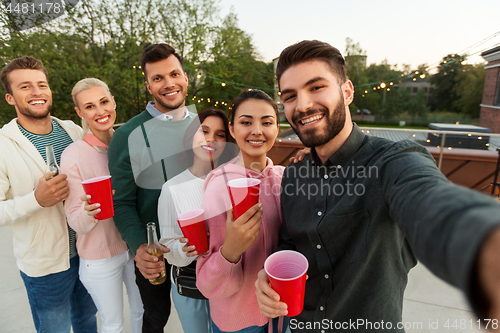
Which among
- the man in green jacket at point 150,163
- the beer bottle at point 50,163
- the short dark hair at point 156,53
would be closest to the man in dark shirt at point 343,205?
the man in green jacket at point 150,163

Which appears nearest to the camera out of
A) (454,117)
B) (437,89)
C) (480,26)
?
(480,26)

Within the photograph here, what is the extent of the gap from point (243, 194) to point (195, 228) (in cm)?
37

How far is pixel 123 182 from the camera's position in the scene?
68.7 inches

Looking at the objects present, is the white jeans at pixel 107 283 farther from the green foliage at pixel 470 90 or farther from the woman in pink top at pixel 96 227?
the green foliage at pixel 470 90

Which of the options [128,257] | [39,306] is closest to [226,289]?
[128,257]

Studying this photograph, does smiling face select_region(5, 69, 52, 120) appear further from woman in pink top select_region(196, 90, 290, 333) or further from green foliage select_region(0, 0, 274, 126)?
green foliage select_region(0, 0, 274, 126)

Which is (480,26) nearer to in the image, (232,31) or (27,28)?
(232,31)

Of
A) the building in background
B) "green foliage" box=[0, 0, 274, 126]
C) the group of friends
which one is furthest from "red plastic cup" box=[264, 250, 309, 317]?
the building in background

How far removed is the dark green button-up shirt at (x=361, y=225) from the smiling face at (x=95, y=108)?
1.63 m

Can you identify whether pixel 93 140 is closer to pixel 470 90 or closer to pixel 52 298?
pixel 52 298

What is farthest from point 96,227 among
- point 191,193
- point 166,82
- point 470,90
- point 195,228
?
point 470,90

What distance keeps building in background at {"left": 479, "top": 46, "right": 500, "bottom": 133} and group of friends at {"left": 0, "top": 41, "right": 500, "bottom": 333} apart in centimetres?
2230

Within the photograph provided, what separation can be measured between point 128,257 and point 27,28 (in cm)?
1206

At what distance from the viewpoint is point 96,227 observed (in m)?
1.77
